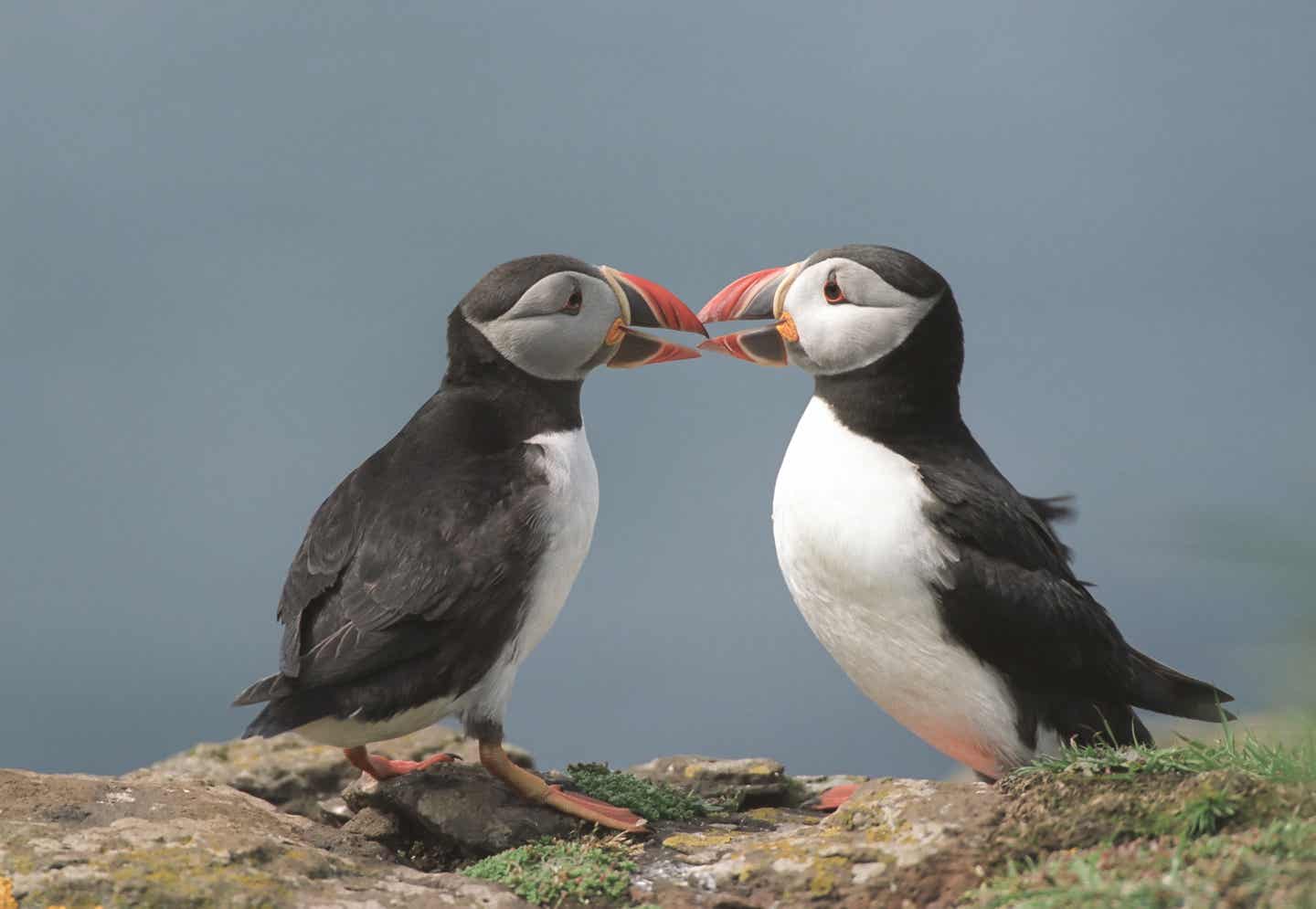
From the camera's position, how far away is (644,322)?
6.73 metres

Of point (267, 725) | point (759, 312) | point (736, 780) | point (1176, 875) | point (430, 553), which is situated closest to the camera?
point (1176, 875)

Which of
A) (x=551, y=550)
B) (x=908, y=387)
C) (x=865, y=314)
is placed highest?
(x=865, y=314)

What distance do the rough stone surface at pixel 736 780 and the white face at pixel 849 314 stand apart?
2096 mm

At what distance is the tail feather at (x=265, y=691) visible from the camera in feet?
19.2

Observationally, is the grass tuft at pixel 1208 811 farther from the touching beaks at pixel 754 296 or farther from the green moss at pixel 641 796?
the touching beaks at pixel 754 296

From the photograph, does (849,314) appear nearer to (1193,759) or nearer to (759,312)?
(759,312)

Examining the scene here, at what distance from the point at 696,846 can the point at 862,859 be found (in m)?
0.87

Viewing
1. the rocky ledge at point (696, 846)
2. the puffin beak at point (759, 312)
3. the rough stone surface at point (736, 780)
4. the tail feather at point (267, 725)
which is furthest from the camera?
the rough stone surface at point (736, 780)

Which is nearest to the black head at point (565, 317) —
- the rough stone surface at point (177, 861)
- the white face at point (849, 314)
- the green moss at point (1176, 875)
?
the white face at point (849, 314)

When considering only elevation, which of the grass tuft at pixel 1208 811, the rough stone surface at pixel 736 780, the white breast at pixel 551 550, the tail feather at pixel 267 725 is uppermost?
the white breast at pixel 551 550

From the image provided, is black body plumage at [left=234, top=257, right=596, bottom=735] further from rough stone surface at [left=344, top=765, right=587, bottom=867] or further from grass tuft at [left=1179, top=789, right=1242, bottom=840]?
grass tuft at [left=1179, top=789, right=1242, bottom=840]

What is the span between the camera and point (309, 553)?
6.44 meters

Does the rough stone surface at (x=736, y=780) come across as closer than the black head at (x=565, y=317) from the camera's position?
No

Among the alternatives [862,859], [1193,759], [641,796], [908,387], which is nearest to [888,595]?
[908,387]
